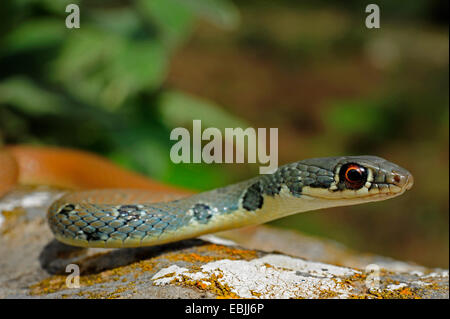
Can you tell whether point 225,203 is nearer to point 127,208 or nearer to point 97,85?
point 127,208

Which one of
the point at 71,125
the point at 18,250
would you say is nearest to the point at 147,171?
the point at 71,125

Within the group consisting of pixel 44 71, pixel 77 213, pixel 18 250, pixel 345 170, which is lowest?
pixel 18 250

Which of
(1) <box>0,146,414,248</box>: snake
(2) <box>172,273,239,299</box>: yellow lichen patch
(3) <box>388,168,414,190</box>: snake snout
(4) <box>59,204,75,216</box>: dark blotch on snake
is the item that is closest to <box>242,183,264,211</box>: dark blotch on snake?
(1) <box>0,146,414,248</box>: snake

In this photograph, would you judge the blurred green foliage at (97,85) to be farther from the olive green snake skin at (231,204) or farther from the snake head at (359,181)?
the snake head at (359,181)

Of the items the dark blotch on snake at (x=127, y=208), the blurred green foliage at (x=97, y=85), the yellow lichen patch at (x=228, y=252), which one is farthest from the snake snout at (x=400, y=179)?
the blurred green foliage at (x=97, y=85)

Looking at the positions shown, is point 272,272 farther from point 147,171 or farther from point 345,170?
point 147,171
